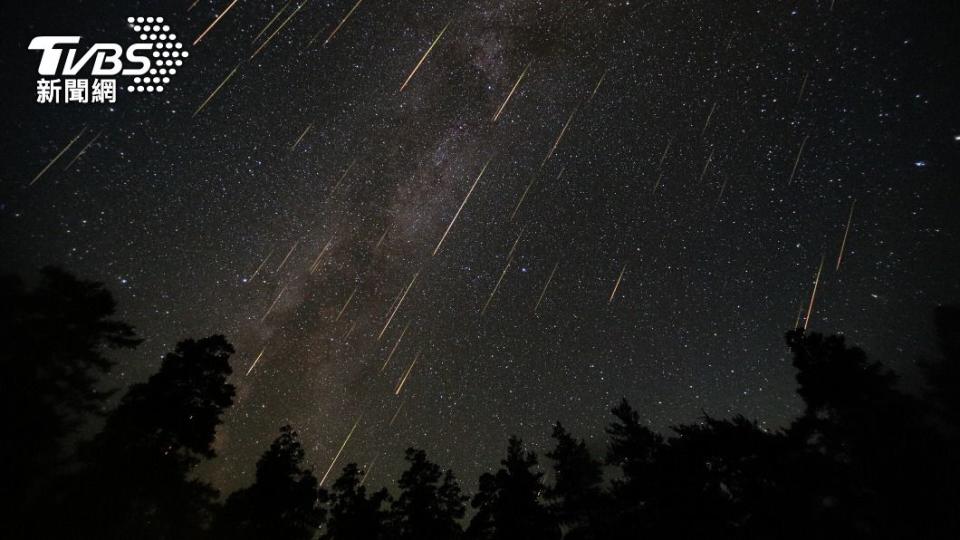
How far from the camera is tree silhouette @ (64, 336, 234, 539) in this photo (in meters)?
16.6

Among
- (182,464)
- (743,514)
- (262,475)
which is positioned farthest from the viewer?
(262,475)

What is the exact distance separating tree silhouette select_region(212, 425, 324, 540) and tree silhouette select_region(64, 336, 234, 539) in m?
3.89

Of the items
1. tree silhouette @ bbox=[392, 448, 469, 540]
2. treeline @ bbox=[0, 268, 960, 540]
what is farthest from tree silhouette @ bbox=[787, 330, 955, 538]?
tree silhouette @ bbox=[392, 448, 469, 540]

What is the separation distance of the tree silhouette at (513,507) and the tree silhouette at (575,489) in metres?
1.04

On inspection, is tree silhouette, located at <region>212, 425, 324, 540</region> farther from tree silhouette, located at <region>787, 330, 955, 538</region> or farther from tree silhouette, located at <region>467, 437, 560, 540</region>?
tree silhouette, located at <region>787, 330, 955, 538</region>

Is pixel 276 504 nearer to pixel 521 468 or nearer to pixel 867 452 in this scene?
pixel 521 468

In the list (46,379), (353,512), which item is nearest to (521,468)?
(353,512)

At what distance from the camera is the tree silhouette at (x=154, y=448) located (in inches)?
655

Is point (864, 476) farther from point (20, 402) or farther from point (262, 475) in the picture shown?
point (20, 402)

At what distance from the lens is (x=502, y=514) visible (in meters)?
19.2

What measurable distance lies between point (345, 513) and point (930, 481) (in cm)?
2598

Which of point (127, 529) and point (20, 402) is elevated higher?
point (20, 402)

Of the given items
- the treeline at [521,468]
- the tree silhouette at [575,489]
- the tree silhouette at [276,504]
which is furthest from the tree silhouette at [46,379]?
the tree silhouette at [575,489]

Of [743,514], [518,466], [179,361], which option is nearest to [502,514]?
[518,466]
